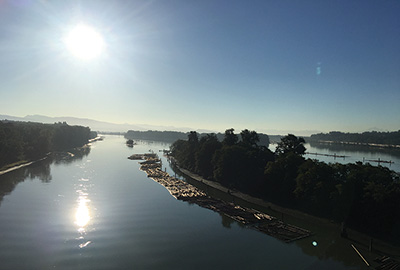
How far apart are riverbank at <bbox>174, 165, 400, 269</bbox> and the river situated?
0.84m

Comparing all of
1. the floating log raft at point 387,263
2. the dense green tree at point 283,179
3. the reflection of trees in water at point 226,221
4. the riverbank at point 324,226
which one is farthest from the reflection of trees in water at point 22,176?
the floating log raft at point 387,263

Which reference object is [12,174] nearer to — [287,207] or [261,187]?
[261,187]

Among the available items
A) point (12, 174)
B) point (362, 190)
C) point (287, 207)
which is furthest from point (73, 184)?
point (362, 190)

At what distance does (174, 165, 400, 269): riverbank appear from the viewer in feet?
107

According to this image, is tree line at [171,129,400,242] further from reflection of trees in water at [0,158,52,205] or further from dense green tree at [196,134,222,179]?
reflection of trees in water at [0,158,52,205]

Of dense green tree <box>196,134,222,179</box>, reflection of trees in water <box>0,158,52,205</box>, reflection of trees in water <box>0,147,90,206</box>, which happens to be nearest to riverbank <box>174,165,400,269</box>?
dense green tree <box>196,134,222,179</box>

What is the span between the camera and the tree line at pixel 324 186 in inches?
1378

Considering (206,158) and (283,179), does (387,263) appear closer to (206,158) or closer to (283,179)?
(283,179)

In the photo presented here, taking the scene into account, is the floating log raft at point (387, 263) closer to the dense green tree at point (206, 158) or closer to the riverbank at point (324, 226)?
the riverbank at point (324, 226)

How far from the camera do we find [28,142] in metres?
110

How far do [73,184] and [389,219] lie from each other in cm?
6463

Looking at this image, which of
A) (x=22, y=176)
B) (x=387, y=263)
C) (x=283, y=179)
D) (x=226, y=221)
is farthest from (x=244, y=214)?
(x=22, y=176)

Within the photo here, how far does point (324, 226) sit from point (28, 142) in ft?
372

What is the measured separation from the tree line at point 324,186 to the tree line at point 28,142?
69.5 metres
